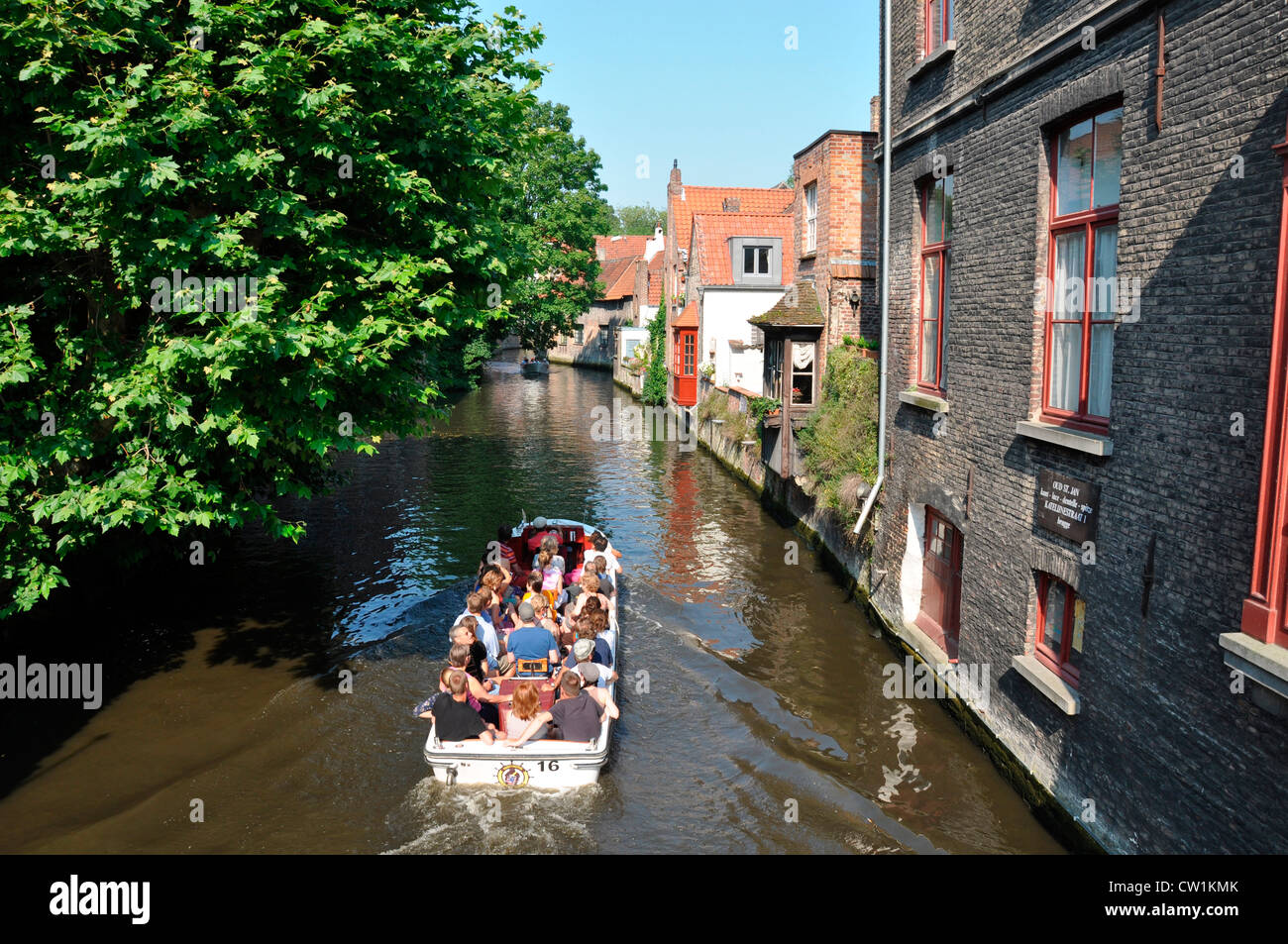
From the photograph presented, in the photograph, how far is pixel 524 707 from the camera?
29.0 feet

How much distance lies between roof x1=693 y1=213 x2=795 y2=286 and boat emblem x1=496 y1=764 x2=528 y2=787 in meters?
28.5

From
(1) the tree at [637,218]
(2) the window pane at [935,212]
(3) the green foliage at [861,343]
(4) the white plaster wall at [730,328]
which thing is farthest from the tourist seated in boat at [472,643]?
(1) the tree at [637,218]

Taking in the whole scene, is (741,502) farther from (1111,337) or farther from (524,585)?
(1111,337)

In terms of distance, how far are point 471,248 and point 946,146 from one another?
571 cm

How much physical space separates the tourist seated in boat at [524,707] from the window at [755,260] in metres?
28.7

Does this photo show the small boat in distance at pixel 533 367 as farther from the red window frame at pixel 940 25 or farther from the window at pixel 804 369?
the red window frame at pixel 940 25

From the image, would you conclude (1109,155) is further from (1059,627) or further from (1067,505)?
(1059,627)

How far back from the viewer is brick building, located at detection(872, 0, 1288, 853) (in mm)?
5617

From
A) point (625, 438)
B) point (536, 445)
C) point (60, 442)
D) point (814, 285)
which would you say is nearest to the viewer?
point (60, 442)

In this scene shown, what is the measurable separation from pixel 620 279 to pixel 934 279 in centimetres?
5791

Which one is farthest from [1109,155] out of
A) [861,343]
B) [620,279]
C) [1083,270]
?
[620,279]

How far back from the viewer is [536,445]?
102ft

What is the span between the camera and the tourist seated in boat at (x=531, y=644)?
31.5ft
